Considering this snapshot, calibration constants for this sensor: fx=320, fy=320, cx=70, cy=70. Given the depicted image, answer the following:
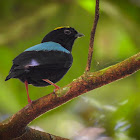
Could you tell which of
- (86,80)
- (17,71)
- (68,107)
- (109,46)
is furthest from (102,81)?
(68,107)

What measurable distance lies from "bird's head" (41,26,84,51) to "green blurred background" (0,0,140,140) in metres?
0.11

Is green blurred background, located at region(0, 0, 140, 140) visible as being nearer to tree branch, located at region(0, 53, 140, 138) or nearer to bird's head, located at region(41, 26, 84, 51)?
bird's head, located at region(41, 26, 84, 51)

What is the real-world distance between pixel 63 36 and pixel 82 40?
0.59 feet

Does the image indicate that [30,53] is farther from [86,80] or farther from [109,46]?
[109,46]

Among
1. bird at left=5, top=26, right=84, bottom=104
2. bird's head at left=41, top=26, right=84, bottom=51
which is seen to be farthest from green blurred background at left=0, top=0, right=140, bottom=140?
bird at left=5, top=26, right=84, bottom=104

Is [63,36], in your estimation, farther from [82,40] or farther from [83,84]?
[83,84]

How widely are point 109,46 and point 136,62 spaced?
819 mm

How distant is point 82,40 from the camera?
211cm

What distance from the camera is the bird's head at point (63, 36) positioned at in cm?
195

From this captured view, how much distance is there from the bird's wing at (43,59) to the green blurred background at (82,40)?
33cm

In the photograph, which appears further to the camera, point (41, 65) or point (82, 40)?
point (82, 40)

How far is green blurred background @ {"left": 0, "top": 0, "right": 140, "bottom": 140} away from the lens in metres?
2.02

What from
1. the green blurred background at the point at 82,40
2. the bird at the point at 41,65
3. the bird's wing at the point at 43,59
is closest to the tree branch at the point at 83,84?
the bird at the point at 41,65

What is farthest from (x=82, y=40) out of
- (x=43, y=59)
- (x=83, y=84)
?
(x=83, y=84)
